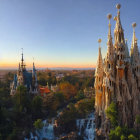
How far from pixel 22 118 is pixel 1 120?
2.70 metres

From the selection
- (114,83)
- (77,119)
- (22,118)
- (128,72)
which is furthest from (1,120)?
(128,72)

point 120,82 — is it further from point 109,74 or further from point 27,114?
point 27,114

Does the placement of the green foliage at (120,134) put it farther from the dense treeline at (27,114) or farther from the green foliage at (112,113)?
the dense treeline at (27,114)

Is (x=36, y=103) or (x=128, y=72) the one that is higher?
(x=128, y=72)

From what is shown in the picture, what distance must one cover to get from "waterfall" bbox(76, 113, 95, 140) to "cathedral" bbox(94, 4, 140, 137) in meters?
1.68

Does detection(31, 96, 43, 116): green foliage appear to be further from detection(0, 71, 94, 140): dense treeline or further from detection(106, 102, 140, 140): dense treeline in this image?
detection(106, 102, 140, 140): dense treeline

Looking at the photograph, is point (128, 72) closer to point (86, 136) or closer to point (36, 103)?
point (86, 136)

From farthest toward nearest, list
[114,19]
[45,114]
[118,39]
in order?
[45,114], [114,19], [118,39]

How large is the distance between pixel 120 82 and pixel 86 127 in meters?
7.38

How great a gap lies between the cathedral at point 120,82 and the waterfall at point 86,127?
5.52 feet

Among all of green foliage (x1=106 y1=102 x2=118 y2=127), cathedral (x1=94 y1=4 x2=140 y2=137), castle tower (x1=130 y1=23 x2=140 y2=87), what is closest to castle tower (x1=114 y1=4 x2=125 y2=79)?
cathedral (x1=94 y1=4 x2=140 y2=137)

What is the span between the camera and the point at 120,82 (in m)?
14.6

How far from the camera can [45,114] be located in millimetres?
20531

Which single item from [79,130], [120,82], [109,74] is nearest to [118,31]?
[109,74]
